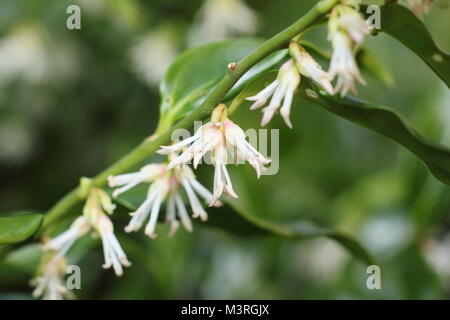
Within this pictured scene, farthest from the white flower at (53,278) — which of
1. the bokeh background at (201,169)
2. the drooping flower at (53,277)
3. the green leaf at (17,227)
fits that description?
the bokeh background at (201,169)

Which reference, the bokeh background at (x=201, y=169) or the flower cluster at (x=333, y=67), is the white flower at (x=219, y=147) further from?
the bokeh background at (x=201, y=169)

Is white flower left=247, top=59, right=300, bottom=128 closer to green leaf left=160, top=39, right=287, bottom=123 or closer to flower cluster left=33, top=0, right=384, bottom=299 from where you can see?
flower cluster left=33, top=0, right=384, bottom=299

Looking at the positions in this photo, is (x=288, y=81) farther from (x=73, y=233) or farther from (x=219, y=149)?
(x=73, y=233)

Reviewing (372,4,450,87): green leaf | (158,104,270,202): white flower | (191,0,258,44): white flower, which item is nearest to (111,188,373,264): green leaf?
(158,104,270,202): white flower

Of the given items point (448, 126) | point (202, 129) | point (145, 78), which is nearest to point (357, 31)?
point (202, 129)

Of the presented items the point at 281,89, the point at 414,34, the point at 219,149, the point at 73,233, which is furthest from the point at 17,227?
the point at 414,34

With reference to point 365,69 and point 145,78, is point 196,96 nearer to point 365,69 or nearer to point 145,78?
point 365,69
